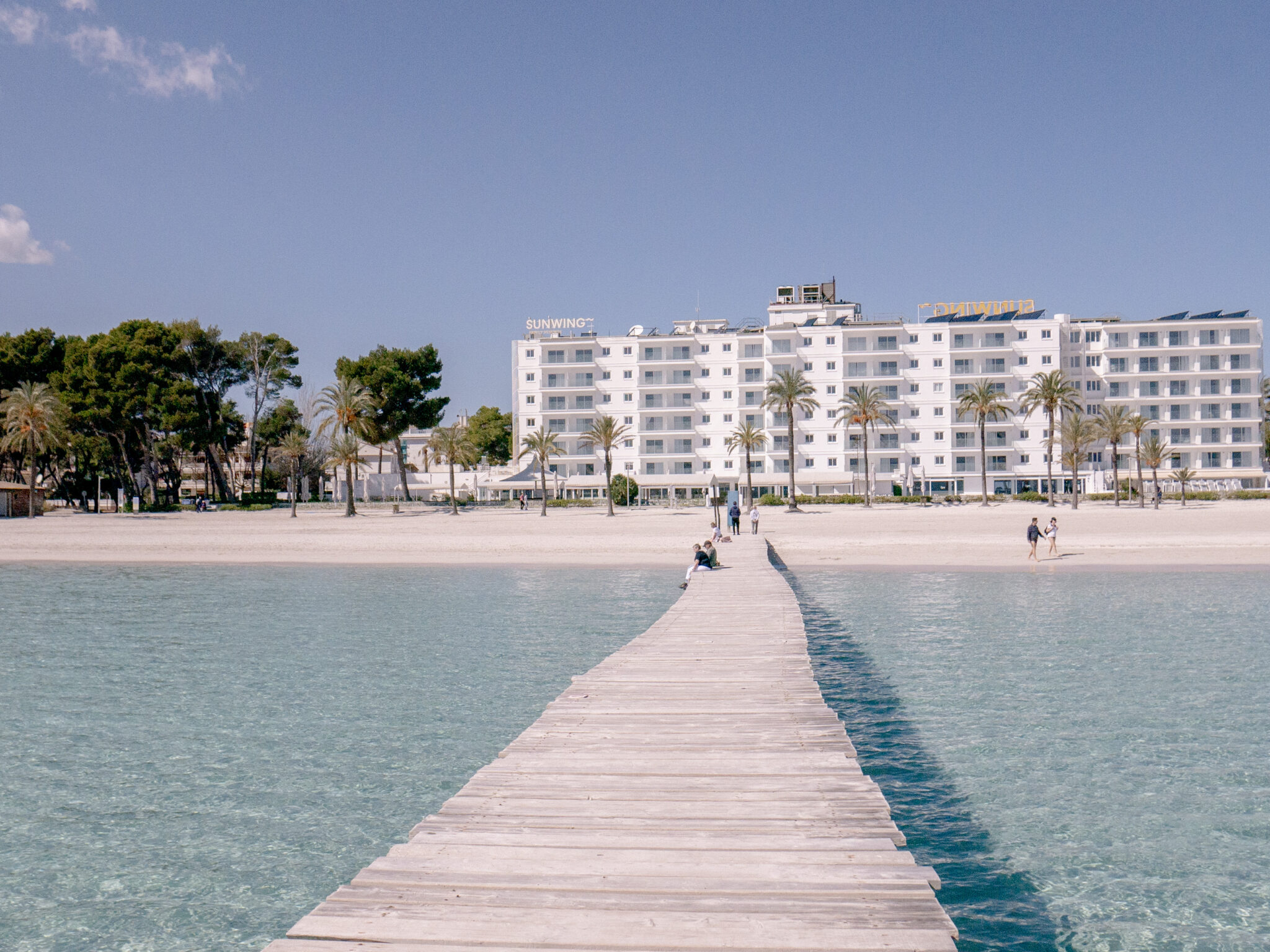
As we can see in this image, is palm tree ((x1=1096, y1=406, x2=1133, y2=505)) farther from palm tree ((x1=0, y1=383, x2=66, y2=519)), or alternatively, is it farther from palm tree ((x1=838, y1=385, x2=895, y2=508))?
palm tree ((x1=0, y1=383, x2=66, y2=519))

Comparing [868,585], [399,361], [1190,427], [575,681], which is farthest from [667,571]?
[1190,427]

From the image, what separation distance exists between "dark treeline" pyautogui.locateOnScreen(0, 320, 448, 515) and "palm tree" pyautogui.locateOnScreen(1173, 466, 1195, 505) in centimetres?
6552

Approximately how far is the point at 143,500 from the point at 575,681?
8733 centimetres

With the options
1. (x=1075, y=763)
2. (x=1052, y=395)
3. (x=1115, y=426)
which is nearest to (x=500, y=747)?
(x=1075, y=763)

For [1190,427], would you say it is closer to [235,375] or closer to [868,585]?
[868,585]

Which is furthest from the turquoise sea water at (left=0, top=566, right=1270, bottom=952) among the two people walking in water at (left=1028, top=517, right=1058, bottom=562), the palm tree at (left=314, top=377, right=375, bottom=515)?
the palm tree at (left=314, top=377, right=375, bottom=515)

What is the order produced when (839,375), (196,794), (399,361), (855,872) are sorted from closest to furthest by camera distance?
(855,872)
(196,794)
(399,361)
(839,375)

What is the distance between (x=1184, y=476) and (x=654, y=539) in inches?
2168

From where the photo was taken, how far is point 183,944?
7355mm

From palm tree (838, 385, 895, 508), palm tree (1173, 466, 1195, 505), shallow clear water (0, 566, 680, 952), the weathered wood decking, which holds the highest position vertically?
palm tree (838, 385, 895, 508)

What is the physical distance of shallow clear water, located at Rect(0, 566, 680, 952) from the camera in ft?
26.9

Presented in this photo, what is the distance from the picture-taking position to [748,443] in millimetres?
82875

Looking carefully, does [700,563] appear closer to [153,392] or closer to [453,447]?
[453,447]

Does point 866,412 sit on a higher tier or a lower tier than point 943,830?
higher
